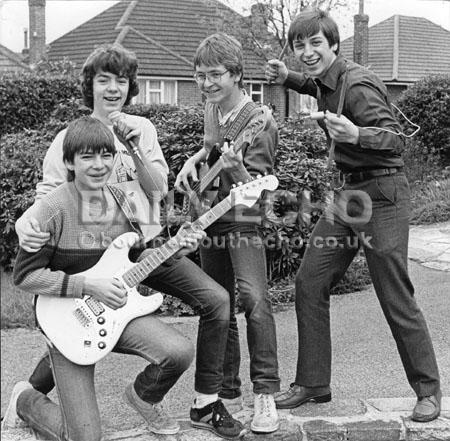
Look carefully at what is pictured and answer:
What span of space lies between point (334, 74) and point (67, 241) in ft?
5.82

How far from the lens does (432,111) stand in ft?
53.5

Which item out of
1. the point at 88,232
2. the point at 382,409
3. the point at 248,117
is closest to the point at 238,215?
the point at 248,117

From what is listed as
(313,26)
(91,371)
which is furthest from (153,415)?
(313,26)

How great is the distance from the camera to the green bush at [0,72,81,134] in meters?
19.8

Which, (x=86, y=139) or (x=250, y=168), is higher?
(x=86, y=139)

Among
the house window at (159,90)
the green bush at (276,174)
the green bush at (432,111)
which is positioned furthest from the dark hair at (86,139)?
the house window at (159,90)

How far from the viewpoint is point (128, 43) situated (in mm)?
30938

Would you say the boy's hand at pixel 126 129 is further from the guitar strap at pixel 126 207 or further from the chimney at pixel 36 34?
the chimney at pixel 36 34

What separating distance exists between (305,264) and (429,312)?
2.97 meters

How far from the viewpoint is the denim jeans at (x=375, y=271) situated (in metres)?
4.27

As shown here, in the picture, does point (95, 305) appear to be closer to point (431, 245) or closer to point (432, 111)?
point (431, 245)

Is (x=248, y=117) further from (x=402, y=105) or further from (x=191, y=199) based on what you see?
(x=402, y=105)

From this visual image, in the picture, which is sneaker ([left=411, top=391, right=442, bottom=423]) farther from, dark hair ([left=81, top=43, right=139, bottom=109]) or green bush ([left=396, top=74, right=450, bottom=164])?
green bush ([left=396, top=74, right=450, bottom=164])

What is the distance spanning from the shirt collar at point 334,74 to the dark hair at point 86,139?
1274 millimetres
